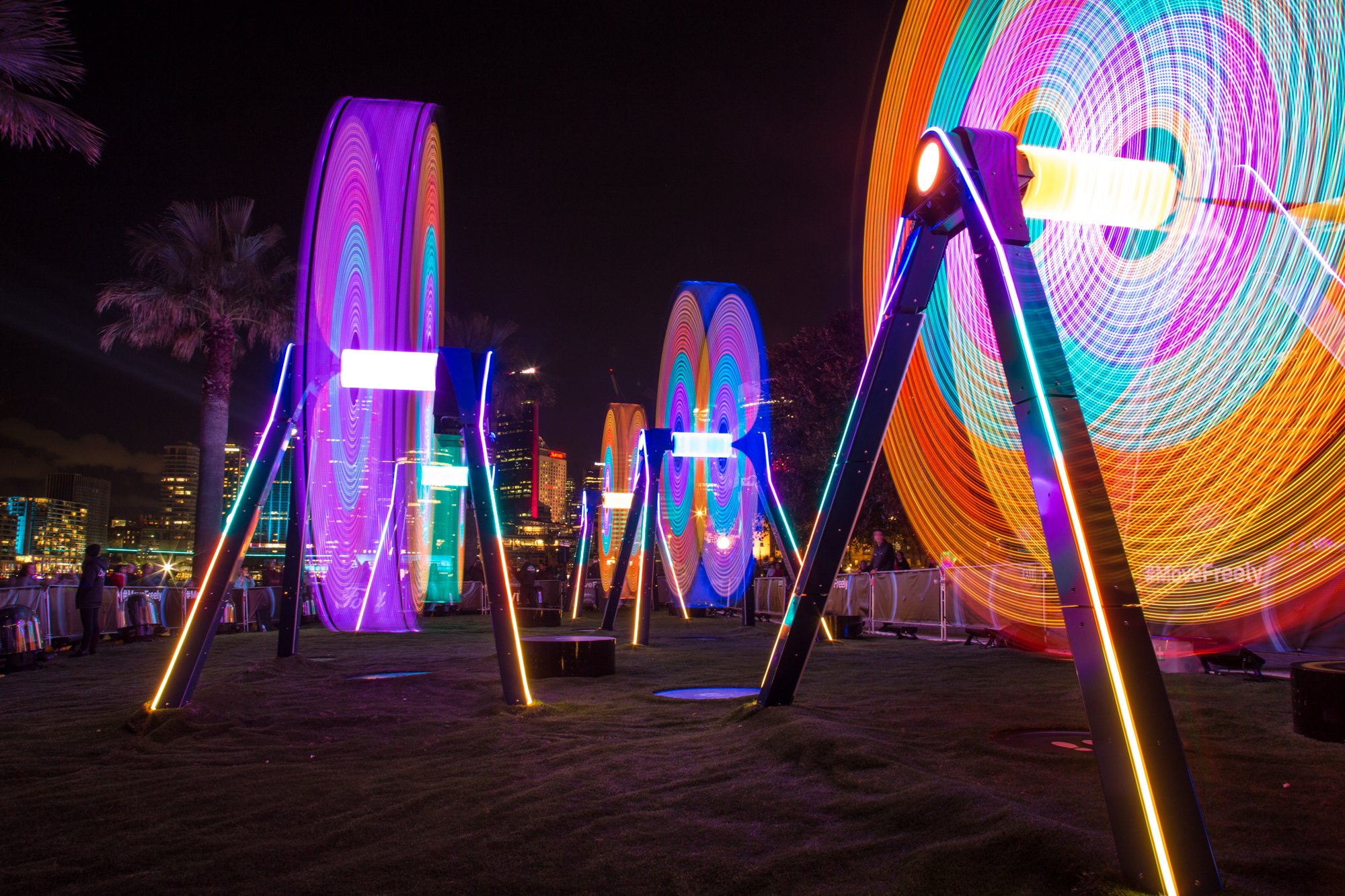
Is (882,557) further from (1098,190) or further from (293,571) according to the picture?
(1098,190)

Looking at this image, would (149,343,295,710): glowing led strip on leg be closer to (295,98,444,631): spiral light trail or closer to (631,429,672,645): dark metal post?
(295,98,444,631): spiral light trail

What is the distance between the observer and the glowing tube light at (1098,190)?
4.38 metres

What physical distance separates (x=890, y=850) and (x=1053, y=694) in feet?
18.1

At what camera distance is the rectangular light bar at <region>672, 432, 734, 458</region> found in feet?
58.6

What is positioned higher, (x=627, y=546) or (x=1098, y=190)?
(x=1098, y=190)

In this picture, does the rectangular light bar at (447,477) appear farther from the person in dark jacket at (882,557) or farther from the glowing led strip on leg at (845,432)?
the glowing led strip on leg at (845,432)

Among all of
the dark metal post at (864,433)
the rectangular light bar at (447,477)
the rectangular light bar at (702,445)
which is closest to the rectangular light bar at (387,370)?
the dark metal post at (864,433)

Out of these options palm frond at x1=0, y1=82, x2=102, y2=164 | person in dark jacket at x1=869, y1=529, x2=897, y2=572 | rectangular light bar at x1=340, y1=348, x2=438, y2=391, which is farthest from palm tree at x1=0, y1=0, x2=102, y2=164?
person in dark jacket at x1=869, y1=529, x2=897, y2=572

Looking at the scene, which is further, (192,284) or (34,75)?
(192,284)

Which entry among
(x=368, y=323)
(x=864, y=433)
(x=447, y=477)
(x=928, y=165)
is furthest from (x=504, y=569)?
(x=447, y=477)

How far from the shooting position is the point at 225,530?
7605 mm

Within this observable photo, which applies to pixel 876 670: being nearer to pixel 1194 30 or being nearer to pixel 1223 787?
pixel 1223 787

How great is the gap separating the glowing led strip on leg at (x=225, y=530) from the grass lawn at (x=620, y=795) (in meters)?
0.37

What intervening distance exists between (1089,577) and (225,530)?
22.9 feet
